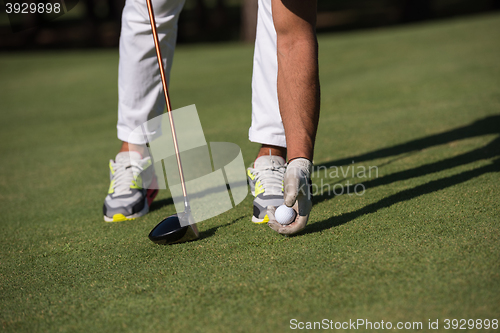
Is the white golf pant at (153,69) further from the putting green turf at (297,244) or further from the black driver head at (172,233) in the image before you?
the black driver head at (172,233)

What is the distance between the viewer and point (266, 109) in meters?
1.93

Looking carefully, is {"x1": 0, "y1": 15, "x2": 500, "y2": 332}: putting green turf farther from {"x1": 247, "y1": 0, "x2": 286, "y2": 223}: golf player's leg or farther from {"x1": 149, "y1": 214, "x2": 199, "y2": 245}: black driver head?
{"x1": 247, "y1": 0, "x2": 286, "y2": 223}: golf player's leg

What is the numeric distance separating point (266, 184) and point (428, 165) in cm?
90

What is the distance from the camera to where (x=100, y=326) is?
42.5 inches

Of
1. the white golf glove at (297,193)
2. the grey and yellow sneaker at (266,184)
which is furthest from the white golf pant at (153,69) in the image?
the white golf glove at (297,193)

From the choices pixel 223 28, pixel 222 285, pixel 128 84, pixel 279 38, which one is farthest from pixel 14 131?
pixel 223 28

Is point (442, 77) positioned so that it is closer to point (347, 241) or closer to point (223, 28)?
point (347, 241)

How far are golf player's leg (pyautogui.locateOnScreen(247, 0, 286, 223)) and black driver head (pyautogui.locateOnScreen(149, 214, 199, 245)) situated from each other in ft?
1.24

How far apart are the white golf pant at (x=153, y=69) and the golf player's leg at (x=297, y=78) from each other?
0.30 m

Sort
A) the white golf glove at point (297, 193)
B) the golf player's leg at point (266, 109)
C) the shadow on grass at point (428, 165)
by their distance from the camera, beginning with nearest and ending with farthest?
the white golf glove at point (297, 193) < the shadow on grass at point (428, 165) < the golf player's leg at point (266, 109)

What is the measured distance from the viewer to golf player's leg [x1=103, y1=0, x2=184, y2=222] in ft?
6.70

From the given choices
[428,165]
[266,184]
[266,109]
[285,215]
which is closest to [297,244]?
[285,215]

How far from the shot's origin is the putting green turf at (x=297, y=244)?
108 cm
